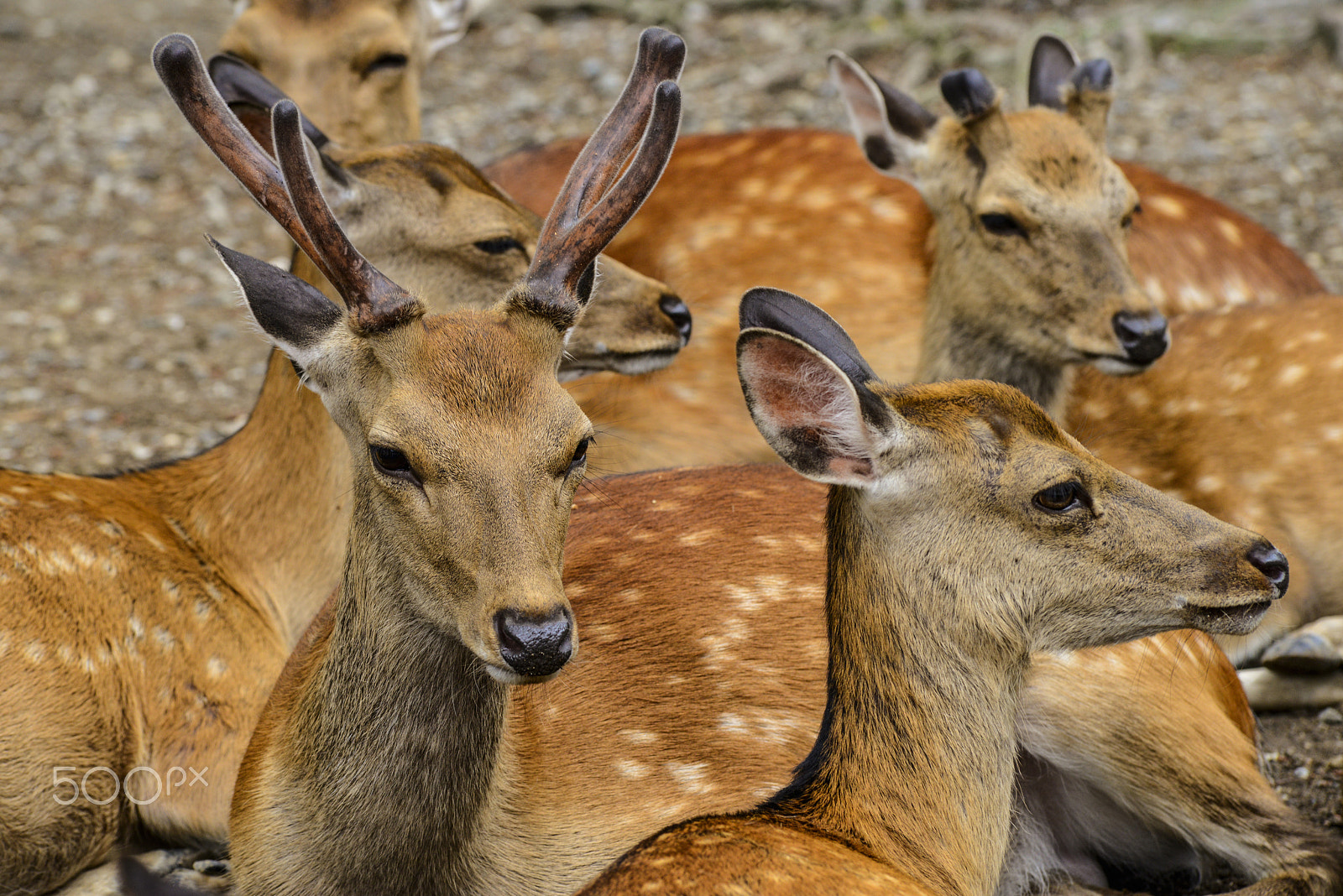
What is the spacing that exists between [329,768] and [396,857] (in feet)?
0.65

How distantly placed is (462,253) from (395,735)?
5.26 feet

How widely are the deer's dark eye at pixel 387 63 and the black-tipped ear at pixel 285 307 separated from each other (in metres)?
2.61

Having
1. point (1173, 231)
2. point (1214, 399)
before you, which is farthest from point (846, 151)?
point (1214, 399)

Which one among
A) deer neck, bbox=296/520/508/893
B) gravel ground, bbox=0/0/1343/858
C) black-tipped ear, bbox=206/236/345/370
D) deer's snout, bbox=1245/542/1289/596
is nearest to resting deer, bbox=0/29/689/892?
deer neck, bbox=296/520/508/893

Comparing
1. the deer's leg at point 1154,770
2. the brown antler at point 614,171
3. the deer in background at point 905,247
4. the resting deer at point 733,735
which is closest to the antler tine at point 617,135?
the brown antler at point 614,171

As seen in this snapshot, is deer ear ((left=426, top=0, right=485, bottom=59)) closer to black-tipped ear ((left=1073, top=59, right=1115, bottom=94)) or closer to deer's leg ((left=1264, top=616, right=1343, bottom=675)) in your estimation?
black-tipped ear ((left=1073, top=59, right=1115, bottom=94))

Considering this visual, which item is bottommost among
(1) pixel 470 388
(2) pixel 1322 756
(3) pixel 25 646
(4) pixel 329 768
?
(2) pixel 1322 756

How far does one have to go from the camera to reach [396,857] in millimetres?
2846

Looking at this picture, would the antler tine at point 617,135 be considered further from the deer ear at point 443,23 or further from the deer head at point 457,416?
the deer ear at point 443,23

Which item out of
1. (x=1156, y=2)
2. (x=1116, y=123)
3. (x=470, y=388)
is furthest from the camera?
(x=1156, y=2)

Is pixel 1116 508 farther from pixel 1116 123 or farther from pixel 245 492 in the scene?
pixel 1116 123

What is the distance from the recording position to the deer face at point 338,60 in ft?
17.0

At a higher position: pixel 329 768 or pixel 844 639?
pixel 844 639

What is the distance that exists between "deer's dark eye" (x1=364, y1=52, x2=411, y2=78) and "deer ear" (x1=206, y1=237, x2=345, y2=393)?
8.53 feet
